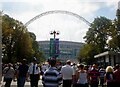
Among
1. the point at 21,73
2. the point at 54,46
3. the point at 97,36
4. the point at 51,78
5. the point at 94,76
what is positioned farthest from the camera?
the point at 97,36

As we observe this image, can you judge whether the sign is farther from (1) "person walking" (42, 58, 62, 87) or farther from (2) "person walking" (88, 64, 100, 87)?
(1) "person walking" (42, 58, 62, 87)

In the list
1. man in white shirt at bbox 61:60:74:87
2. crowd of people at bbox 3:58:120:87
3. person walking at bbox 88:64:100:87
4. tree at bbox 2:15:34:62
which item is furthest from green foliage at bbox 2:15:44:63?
man in white shirt at bbox 61:60:74:87

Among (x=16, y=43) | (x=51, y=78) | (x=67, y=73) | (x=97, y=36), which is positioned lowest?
(x=51, y=78)

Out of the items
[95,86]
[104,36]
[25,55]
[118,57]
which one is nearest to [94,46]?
[104,36]

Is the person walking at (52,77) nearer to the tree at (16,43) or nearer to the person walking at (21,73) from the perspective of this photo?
the person walking at (21,73)

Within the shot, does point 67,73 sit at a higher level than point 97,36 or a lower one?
lower

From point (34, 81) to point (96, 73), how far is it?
356 centimetres

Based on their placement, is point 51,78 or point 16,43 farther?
point 16,43

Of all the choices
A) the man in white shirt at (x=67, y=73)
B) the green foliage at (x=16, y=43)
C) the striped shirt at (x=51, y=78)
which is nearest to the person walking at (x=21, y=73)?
the man in white shirt at (x=67, y=73)

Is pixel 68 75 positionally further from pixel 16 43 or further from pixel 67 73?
pixel 16 43

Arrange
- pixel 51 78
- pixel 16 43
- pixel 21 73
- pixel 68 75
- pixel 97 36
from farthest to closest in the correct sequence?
pixel 97 36, pixel 16 43, pixel 21 73, pixel 68 75, pixel 51 78

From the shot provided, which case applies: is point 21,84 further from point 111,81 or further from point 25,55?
point 25,55

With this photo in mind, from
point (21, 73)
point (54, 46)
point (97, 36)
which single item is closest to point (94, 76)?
point (21, 73)

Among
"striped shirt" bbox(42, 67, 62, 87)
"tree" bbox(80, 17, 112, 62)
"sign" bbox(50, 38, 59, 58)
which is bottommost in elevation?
"striped shirt" bbox(42, 67, 62, 87)
